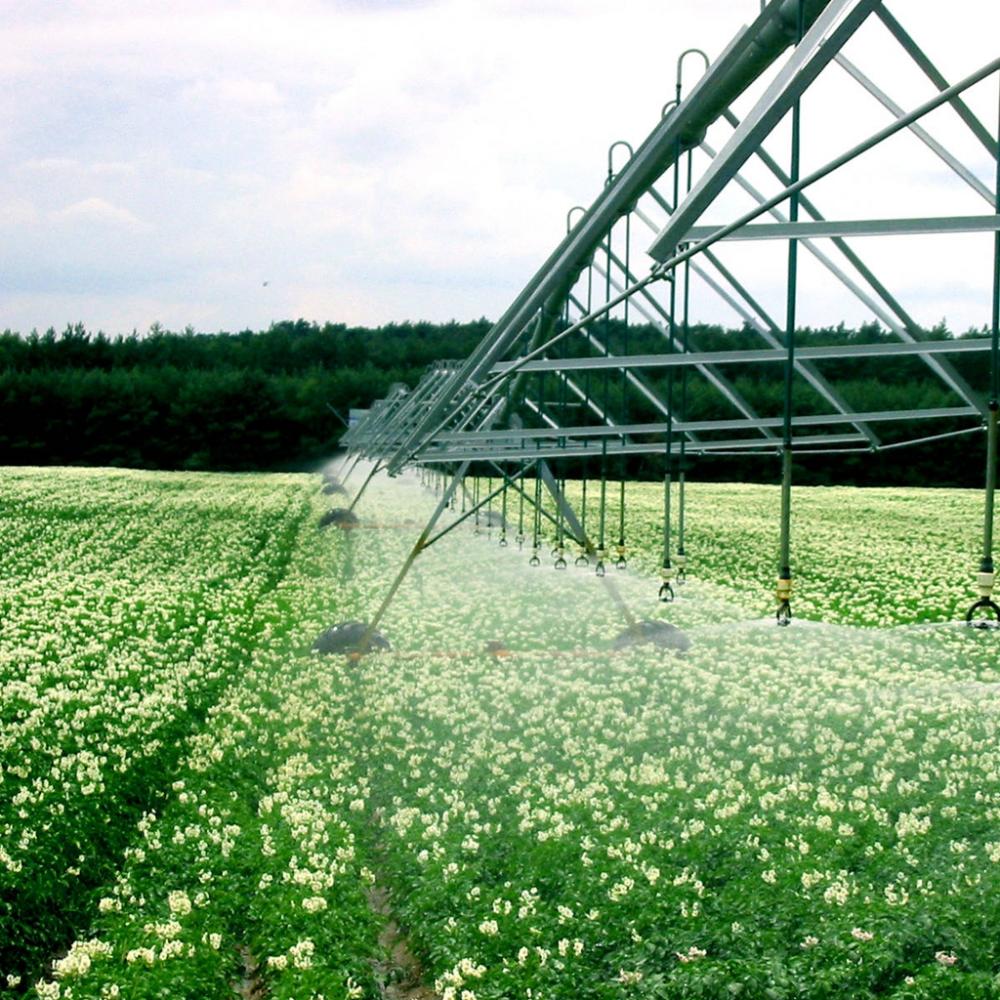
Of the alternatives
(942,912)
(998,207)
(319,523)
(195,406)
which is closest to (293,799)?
(942,912)

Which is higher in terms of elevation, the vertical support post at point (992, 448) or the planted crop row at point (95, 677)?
the vertical support post at point (992, 448)

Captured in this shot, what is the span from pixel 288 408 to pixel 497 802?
7351 cm

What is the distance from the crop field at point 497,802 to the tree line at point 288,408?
37.3m

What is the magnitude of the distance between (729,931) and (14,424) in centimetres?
7743

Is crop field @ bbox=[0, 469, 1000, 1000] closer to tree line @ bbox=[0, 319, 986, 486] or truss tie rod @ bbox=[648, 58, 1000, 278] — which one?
truss tie rod @ bbox=[648, 58, 1000, 278]

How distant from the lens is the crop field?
25.4 feet

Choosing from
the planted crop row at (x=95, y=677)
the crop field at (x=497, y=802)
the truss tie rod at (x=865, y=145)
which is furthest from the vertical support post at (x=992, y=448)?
the planted crop row at (x=95, y=677)

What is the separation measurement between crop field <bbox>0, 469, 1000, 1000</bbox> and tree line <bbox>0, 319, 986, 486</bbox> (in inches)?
1470

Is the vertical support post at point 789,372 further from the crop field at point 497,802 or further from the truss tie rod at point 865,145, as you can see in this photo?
the crop field at point 497,802

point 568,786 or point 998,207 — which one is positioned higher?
point 998,207

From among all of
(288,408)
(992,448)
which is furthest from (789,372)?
(288,408)

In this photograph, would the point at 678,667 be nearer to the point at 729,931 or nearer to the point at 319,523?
the point at 729,931

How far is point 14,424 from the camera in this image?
78000 millimetres

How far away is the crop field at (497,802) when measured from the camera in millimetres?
7754
